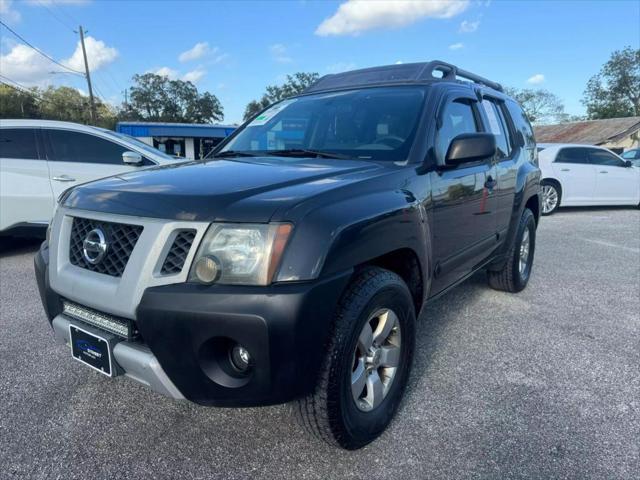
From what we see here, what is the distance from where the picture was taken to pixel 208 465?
6.62 feet

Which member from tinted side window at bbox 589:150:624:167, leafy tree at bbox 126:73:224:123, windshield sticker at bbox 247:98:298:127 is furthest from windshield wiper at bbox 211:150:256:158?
leafy tree at bbox 126:73:224:123

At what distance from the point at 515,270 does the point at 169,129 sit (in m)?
25.7

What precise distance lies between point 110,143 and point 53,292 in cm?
428

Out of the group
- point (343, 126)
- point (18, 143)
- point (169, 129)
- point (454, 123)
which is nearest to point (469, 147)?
point (454, 123)

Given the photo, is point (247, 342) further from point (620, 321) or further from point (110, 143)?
point (110, 143)

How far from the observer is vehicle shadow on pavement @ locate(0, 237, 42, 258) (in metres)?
6.08

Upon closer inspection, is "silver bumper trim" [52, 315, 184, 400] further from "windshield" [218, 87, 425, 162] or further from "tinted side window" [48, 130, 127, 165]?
"tinted side window" [48, 130, 127, 165]

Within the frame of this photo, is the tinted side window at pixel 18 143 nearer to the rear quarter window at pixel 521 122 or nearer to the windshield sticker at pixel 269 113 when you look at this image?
the windshield sticker at pixel 269 113

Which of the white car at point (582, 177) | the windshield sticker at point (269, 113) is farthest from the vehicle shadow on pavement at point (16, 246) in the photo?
the white car at point (582, 177)

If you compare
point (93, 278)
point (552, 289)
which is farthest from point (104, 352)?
point (552, 289)

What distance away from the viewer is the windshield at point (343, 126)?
8.80 feet

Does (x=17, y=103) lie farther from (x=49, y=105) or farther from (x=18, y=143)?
(x=18, y=143)

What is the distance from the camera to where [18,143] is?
5582mm

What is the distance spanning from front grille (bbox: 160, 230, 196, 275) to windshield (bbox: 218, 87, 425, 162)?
116 cm
